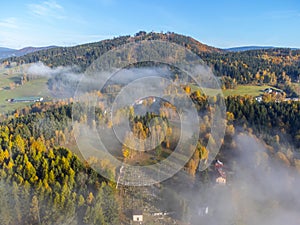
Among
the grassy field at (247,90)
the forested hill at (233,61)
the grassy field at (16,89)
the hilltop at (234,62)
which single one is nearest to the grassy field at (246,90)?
the grassy field at (247,90)

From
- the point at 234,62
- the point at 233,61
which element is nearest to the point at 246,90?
the point at 234,62

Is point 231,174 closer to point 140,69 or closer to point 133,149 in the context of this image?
point 133,149

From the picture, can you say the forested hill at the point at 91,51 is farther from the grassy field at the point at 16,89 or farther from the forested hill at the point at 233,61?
the grassy field at the point at 16,89

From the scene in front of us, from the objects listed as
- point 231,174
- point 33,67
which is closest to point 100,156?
point 231,174

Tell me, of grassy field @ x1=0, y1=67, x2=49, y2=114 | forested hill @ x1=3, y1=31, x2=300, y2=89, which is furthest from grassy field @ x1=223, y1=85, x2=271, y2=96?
grassy field @ x1=0, y1=67, x2=49, y2=114

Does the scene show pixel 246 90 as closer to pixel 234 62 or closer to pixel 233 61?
pixel 234 62
